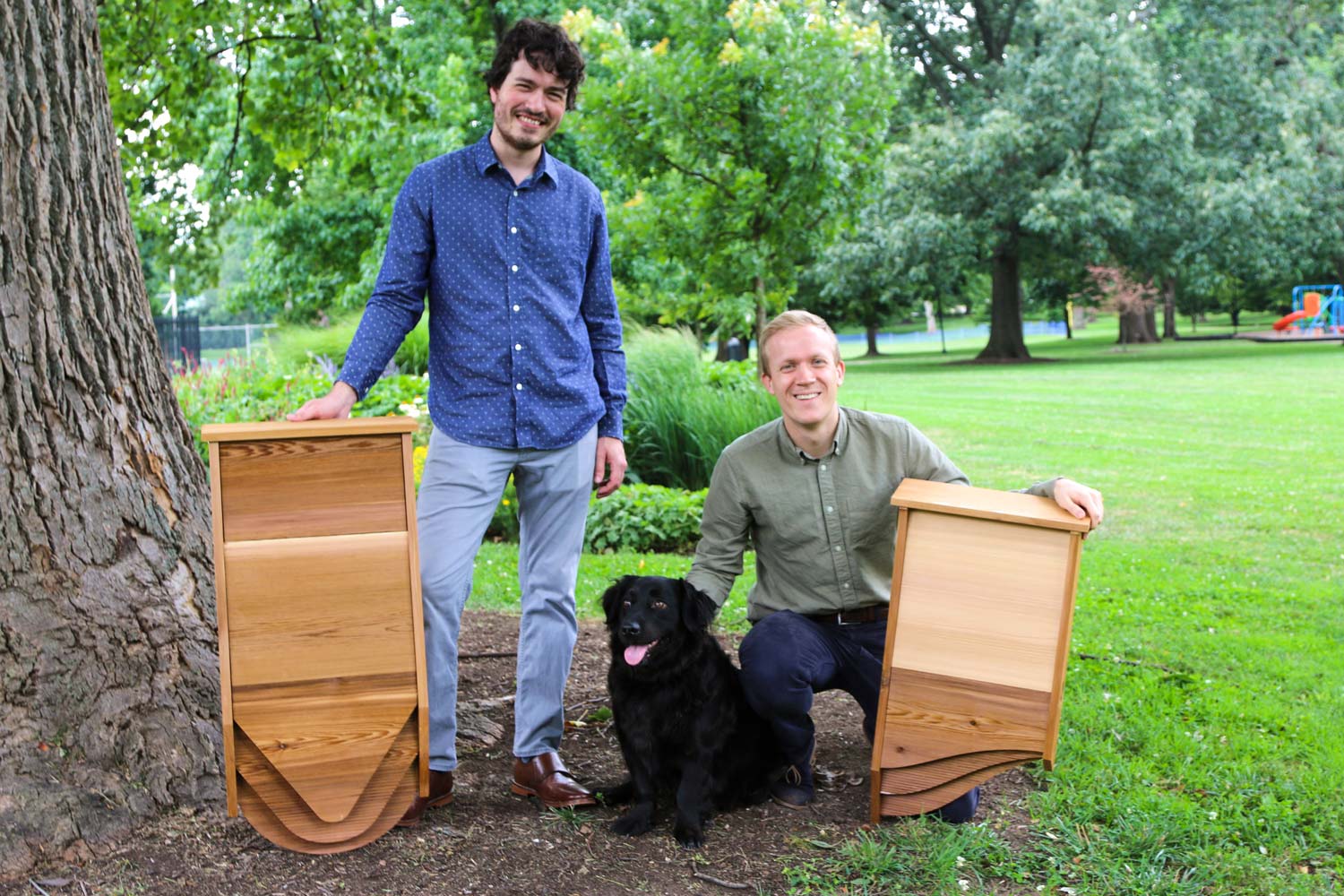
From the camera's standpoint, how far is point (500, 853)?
312cm

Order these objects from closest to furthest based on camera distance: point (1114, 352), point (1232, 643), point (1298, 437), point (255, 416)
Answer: point (1232, 643)
point (255, 416)
point (1298, 437)
point (1114, 352)

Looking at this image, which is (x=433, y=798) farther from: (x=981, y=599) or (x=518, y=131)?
(x=518, y=131)

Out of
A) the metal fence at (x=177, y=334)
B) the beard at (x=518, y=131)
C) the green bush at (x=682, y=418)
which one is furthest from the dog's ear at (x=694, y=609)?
the metal fence at (x=177, y=334)

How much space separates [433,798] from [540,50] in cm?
218

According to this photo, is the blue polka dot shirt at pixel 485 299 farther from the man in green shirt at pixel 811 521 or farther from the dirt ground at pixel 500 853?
the dirt ground at pixel 500 853

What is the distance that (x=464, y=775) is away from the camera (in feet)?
12.1

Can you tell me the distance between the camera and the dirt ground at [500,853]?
2938 mm

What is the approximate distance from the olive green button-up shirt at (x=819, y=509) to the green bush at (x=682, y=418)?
5.00 metres

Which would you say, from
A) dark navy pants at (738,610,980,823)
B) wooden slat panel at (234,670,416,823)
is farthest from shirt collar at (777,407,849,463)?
wooden slat panel at (234,670,416,823)

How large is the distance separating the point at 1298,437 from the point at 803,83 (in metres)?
7.39

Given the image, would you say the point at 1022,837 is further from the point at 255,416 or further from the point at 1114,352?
the point at 1114,352

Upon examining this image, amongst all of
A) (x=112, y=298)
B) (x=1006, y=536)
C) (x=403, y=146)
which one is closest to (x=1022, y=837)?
(x=1006, y=536)

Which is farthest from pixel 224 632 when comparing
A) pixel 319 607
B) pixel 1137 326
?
pixel 1137 326

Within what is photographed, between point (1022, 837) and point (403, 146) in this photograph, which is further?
point (403, 146)
